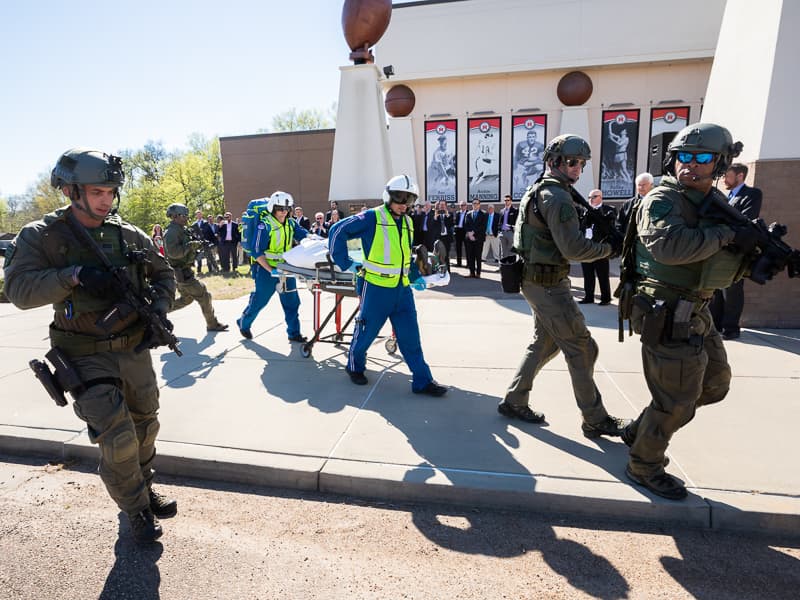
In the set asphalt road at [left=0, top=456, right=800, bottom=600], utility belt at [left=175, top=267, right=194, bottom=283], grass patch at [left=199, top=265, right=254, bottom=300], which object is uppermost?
utility belt at [left=175, top=267, right=194, bottom=283]

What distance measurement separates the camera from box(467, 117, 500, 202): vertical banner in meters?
19.1

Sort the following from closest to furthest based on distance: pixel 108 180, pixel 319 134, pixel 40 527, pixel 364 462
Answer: pixel 108 180
pixel 40 527
pixel 364 462
pixel 319 134

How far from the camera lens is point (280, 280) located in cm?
632

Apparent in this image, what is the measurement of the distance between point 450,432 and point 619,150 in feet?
59.1

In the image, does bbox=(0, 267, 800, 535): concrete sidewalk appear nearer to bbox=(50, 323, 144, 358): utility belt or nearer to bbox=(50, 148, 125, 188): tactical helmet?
bbox=(50, 323, 144, 358): utility belt

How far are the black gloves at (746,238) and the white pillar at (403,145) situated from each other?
57.2 ft

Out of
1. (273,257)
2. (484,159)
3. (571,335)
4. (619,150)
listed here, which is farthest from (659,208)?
(619,150)

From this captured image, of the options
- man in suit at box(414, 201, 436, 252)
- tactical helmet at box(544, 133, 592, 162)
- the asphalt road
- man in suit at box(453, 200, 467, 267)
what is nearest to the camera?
the asphalt road

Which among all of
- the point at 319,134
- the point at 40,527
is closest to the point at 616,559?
the point at 40,527

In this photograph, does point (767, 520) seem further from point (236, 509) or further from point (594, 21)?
point (594, 21)

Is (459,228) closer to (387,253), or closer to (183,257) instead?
(183,257)

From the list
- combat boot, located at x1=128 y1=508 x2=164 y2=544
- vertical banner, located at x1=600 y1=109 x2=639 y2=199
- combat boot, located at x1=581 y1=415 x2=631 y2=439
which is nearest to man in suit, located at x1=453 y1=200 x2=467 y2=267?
vertical banner, located at x1=600 y1=109 x2=639 y2=199

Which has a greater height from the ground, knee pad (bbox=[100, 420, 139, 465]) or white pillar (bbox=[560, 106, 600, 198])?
white pillar (bbox=[560, 106, 600, 198])

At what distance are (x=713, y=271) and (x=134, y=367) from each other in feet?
10.8
